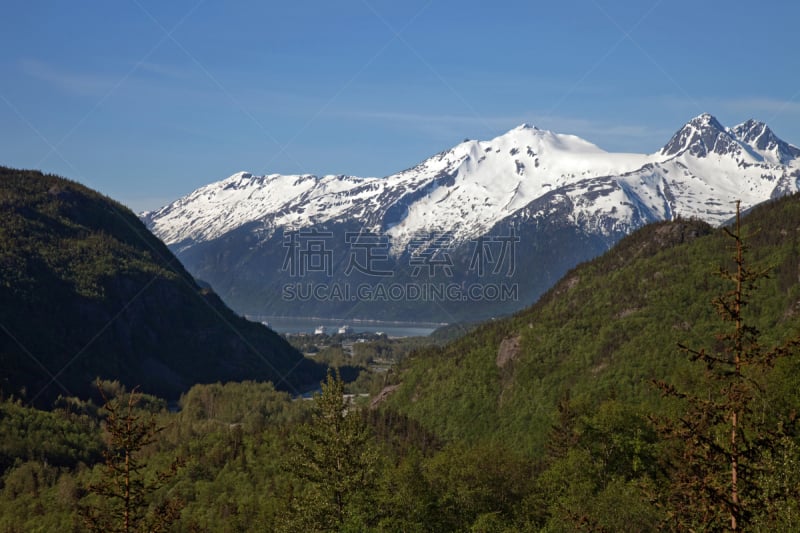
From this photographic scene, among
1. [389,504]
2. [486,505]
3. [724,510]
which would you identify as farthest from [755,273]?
[486,505]

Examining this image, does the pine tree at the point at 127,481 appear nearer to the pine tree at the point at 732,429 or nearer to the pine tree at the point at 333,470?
the pine tree at the point at 333,470

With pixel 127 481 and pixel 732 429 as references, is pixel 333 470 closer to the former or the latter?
pixel 127 481

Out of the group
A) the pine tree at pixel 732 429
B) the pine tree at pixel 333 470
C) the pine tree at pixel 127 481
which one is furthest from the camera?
the pine tree at pixel 333 470

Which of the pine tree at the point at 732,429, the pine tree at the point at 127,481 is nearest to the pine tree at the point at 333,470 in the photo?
the pine tree at the point at 127,481

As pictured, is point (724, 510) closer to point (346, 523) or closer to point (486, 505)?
point (346, 523)

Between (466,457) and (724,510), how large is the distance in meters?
59.9

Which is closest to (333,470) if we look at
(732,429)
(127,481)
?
(127,481)

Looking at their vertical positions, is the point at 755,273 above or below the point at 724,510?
above

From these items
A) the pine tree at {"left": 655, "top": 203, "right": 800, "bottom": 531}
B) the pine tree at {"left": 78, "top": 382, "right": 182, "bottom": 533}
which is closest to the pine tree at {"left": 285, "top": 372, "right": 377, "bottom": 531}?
the pine tree at {"left": 78, "top": 382, "right": 182, "bottom": 533}

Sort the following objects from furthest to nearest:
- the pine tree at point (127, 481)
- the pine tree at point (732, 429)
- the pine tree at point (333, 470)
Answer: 1. the pine tree at point (333, 470)
2. the pine tree at point (127, 481)
3. the pine tree at point (732, 429)

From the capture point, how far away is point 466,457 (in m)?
89.1

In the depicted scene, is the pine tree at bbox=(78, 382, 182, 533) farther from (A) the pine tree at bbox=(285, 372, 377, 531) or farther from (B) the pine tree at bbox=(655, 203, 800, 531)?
(B) the pine tree at bbox=(655, 203, 800, 531)

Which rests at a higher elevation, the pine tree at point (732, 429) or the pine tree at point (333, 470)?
the pine tree at point (732, 429)

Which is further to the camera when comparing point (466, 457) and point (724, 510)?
point (466, 457)
